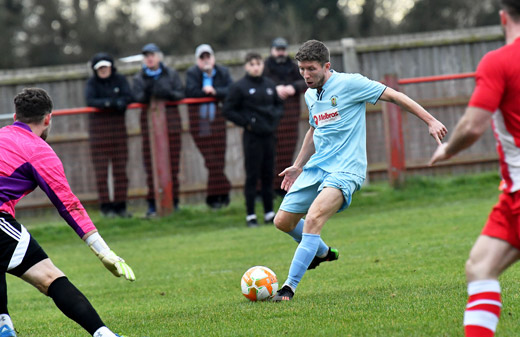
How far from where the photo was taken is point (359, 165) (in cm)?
719

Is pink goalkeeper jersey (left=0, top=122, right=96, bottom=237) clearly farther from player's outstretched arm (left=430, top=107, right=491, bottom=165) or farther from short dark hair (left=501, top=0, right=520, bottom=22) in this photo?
short dark hair (left=501, top=0, right=520, bottom=22)

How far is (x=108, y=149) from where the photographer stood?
14.2 meters

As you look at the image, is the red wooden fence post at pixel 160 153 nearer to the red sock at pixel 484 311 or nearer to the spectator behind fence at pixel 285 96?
the spectator behind fence at pixel 285 96

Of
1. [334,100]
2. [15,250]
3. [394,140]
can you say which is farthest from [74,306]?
[394,140]

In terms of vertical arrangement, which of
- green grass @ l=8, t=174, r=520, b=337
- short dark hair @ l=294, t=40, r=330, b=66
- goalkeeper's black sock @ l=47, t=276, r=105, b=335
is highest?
short dark hair @ l=294, t=40, r=330, b=66

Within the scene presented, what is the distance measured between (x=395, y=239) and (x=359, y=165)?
371 centimetres

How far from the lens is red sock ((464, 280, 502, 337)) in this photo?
14.0 feet

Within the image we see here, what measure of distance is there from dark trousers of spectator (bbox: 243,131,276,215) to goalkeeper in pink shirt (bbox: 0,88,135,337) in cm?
768

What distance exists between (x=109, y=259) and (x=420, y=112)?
9.51 feet

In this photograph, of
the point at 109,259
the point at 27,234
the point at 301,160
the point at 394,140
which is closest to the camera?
the point at 109,259

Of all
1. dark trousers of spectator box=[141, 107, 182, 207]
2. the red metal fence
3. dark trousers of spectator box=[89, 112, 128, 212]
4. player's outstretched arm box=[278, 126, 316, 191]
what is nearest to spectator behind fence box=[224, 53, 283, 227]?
the red metal fence

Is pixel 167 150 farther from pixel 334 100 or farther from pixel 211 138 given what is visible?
pixel 334 100

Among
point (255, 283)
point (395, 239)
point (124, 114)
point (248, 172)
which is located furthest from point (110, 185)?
point (255, 283)

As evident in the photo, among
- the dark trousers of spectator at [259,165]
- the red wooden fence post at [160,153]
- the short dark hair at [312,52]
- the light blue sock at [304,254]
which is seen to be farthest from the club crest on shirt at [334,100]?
the red wooden fence post at [160,153]
